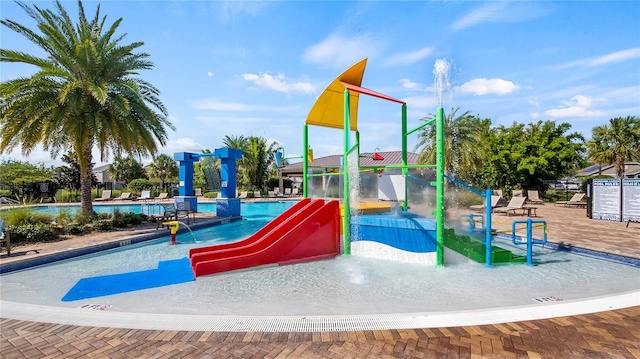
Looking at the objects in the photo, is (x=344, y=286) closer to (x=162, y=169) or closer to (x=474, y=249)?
(x=474, y=249)

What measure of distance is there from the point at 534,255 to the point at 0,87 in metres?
16.4

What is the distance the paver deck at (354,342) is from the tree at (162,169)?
140 feet

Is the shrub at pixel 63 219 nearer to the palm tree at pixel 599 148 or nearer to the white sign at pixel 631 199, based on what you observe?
the white sign at pixel 631 199

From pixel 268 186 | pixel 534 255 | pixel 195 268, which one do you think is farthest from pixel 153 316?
pixel 268 186

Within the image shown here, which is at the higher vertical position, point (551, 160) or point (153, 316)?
point (551, 160)

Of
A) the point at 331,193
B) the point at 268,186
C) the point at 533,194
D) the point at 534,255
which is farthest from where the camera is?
the point at 268,186

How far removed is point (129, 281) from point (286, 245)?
3.14 metres

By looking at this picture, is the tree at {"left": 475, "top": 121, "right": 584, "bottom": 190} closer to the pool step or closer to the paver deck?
the pool step

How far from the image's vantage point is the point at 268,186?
38688 millimetres

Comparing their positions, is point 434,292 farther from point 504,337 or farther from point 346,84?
point 346,84

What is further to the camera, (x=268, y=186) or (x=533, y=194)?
(x=268, y=186)

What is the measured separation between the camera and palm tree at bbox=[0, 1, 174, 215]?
11.6 m

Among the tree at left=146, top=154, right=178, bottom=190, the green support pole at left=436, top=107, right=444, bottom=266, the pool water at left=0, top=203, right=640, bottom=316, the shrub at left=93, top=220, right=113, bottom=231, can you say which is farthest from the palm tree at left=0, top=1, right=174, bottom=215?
the tree at left=146, top=154, right=178, bottom=190

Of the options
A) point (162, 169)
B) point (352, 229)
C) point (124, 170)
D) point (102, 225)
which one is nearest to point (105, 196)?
point (162, 169)
